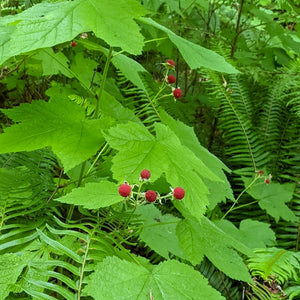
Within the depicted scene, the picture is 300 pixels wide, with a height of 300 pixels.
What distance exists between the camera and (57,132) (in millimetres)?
1042

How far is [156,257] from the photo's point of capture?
1824 millimetres

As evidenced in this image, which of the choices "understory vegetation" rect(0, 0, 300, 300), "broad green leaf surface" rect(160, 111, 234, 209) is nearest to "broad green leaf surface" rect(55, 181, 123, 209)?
"understory vegetation" rect(0, 0, 300, 300)

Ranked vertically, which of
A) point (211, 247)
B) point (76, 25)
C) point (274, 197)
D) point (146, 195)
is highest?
point (76, 25)

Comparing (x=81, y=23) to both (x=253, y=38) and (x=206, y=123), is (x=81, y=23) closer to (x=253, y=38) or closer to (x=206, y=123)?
(x=206, y=123)

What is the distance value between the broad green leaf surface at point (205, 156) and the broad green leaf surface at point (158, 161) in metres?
0.37

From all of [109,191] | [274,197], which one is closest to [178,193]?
[109,191]

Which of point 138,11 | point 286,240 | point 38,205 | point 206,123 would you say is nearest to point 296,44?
point 206,123

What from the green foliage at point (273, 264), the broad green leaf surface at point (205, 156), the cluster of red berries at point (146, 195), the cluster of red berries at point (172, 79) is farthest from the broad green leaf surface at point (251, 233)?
the cluster of red berries at point (146, 195)

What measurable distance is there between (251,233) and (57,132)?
116cm

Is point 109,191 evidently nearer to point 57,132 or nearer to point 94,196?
point 94,196

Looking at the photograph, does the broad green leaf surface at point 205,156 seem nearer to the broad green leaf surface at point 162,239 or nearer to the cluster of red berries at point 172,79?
the cluster of red berries at point 172,79

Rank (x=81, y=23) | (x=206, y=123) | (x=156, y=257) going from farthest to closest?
(x=206, y=123) < (x=156, y=257) < (x=81, y=23)

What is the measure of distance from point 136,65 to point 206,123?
5.27ft

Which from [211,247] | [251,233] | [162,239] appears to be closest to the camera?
[211,247]
